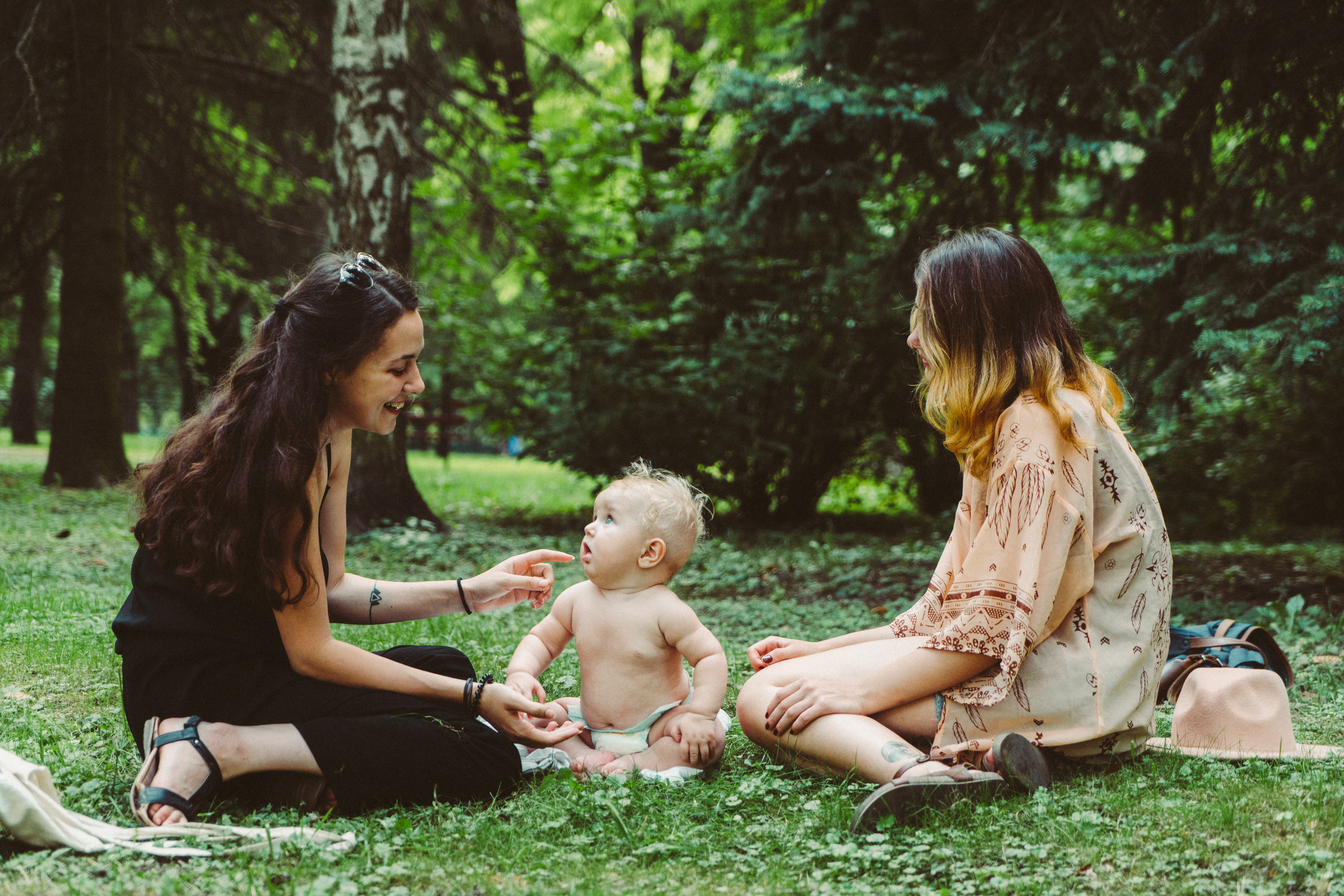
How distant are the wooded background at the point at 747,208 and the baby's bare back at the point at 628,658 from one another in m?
2.38

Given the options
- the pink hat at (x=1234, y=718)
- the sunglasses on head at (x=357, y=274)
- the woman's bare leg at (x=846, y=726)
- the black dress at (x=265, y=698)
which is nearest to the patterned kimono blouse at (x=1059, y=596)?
the woman's bare leg at (x=846, y=726)

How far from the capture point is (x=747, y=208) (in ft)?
23.1

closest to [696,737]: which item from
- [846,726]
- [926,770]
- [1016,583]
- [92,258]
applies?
[846,726]

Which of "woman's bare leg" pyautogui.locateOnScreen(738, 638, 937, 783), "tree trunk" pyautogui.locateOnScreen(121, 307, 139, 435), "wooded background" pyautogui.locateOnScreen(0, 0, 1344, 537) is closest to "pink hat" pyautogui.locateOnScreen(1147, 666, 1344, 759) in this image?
"woman's bare leg" pyautogui.locateOnScreen(738, 638, 937, 783)

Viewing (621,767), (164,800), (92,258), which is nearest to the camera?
(164,800)

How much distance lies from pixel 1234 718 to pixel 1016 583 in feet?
3.19

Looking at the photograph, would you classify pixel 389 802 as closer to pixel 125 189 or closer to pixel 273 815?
pixel 273 815

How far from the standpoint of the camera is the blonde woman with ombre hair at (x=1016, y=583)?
2424 millimetres

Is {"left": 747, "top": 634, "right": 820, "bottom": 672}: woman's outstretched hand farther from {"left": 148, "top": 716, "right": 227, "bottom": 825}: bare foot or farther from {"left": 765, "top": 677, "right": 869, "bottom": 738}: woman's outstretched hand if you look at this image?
{"left": 148, "top": 716, "right": 227, "bottom": 825}: bare foot

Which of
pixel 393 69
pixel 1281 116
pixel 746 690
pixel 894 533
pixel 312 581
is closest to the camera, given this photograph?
pixel 312 581

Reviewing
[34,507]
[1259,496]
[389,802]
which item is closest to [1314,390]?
[1259,496]

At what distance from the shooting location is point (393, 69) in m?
7.34

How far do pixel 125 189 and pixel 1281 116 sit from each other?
403 inches

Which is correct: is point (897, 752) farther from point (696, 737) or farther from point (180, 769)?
point (180, 769)
